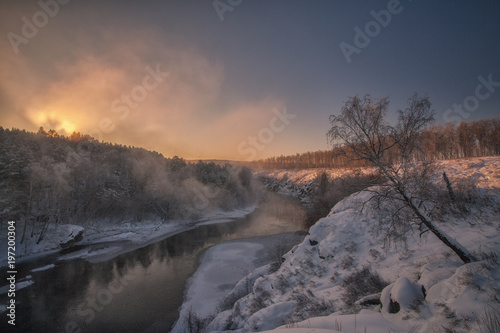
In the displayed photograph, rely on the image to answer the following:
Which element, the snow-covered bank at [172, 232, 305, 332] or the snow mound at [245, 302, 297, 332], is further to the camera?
the snow-covered bank at [172, 232, 305, 332]

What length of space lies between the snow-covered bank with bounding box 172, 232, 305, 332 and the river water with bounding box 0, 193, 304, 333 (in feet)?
3.48

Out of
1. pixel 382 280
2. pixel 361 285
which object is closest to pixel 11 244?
pixel 361 285

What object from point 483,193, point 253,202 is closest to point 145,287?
point 483,193

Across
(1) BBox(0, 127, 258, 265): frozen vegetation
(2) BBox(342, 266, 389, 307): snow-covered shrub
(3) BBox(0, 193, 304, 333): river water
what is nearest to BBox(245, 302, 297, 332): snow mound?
(2) BBox(342, 266, 389, 307): snow-covered shrub

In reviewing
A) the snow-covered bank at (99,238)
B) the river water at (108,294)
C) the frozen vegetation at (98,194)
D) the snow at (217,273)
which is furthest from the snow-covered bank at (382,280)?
the frozen vegetation at (98,194)

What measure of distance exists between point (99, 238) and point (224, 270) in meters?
23.9

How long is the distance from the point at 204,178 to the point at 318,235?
172 ft

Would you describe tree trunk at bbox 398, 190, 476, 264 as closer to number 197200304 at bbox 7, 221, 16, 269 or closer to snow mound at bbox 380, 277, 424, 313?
snow mound at bbox 380, 277, 424, 313

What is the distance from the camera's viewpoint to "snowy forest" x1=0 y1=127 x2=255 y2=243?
25.9 m

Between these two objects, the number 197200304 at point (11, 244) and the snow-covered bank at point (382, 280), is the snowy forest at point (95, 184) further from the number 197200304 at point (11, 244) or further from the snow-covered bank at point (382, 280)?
the snow-covered bank at point (382, 280)

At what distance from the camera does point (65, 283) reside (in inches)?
696

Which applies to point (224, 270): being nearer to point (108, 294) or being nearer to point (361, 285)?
point (108, 294)

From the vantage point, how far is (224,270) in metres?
20.6

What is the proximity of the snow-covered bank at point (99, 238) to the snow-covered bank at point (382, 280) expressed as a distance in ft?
77.4
